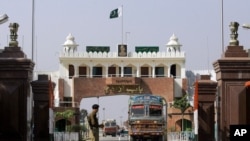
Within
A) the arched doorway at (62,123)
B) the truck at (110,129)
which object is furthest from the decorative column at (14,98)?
the truck at (110,129)

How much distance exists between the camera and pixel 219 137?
15.8 m

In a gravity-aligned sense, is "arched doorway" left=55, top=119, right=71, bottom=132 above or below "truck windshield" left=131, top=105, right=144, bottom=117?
below

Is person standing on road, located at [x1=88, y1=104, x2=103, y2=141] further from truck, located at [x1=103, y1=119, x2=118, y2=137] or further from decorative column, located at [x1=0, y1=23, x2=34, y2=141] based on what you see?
truck, located at [x1=103, y1=119, x2=118, y2=137]

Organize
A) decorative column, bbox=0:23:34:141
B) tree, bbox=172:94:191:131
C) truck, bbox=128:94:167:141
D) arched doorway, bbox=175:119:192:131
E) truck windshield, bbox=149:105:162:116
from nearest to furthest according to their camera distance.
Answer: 1. decorative column, bbox=0:23:34:141
2. truck, bbox=128:94:167:141
3. truck windshield, bbox=149:105:162:116
4. tree, bbox=172:94:191:131
5. arched doorway, bbox=175:119:192:131

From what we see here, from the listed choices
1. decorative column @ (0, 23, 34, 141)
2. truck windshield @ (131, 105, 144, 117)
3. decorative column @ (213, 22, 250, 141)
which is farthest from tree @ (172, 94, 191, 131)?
decorative column @ (0, 23, 34, 141)

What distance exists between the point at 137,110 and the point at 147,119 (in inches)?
38.3

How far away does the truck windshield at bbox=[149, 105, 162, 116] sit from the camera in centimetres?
3359

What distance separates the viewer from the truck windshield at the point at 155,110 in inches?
1323

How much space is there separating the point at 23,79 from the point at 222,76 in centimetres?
504

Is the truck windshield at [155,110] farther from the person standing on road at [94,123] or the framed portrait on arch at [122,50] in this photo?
the framed portrait on arch at [122,50]

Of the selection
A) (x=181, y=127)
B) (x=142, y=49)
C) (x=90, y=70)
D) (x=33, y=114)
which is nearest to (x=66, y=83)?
(x=90, y=70)

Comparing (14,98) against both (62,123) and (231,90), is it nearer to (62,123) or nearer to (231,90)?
(231,90)

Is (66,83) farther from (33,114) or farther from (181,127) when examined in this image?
(33,114)

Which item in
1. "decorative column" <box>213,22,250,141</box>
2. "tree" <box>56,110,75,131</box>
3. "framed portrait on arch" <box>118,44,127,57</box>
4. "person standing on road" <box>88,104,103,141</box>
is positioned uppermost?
"framed portrait on arch" <box>118,44,127,57</box>
